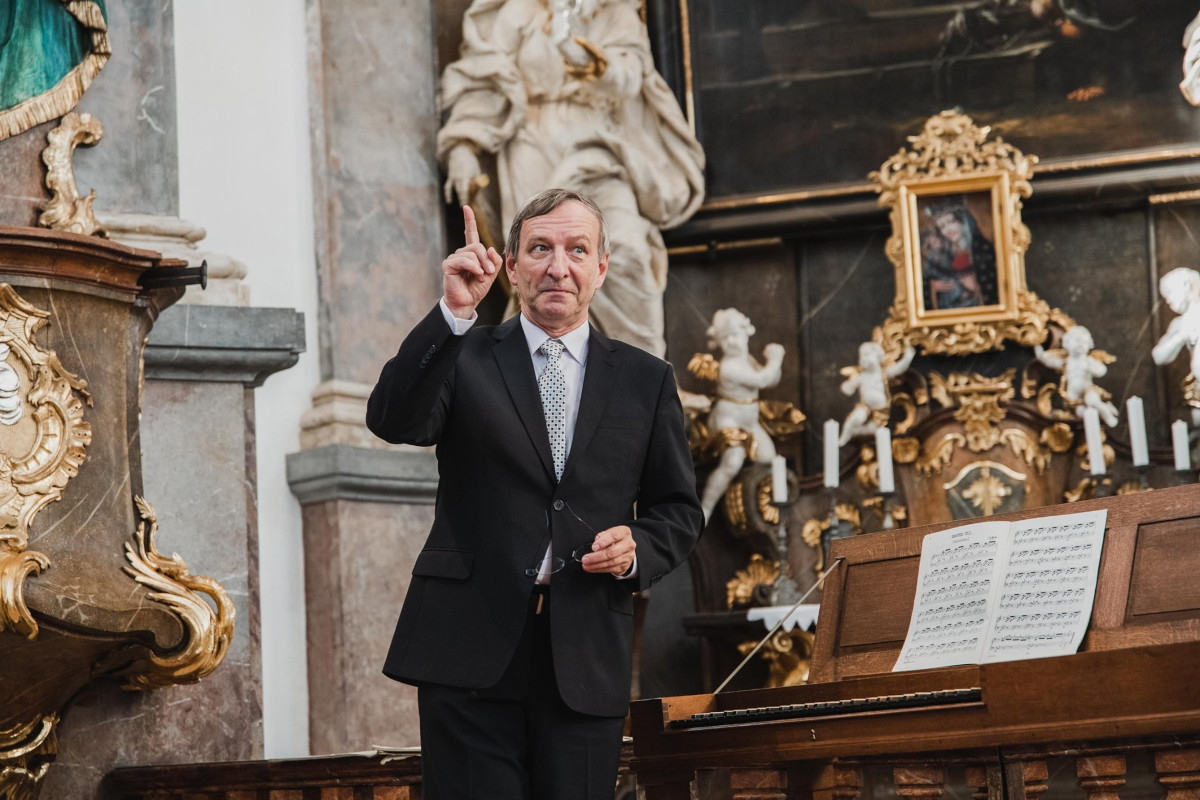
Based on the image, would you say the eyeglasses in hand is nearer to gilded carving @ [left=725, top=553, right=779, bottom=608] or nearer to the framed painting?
gilded carving @ [left=725, top=553, right=779, bottom=608]

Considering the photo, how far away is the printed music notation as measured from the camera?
130 inches

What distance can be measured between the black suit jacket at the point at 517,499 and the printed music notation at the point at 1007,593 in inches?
29.6

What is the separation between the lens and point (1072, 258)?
24.3 ft

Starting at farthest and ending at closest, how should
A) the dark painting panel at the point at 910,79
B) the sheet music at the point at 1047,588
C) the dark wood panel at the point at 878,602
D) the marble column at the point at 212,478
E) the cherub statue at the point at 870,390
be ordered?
the dark painting panel at the point at 910,79 → the cherub statue at the point at 870,390 → the marble column at the point at 212,478 → the dark wood panel at the point at 878,602 → the sheet music at the point at 1047,588

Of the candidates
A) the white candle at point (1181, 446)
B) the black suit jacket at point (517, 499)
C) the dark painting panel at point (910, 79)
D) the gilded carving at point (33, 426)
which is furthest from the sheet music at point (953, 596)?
the dark painting panel at point (910, 79)

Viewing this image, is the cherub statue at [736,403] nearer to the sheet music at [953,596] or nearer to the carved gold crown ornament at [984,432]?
the carved gold crown ornament at [984,432]

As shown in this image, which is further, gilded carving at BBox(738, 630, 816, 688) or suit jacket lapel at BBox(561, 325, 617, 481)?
gilded carving at BBox(738, 630, 816, 688)

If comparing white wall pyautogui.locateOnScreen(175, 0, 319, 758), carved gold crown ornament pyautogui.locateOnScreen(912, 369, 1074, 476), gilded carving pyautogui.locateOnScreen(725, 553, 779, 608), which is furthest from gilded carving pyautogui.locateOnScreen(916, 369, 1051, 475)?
white wall pyautogui.locateOnScreen(175, 0, 319, 758)

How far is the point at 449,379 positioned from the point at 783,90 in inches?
203

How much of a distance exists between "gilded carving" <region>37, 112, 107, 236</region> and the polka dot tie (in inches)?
105

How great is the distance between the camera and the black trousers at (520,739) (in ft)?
8.93

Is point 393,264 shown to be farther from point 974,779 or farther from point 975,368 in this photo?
point 974,779

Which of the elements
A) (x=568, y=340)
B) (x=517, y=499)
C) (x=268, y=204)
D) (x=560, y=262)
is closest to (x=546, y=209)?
(x=560, y=262)

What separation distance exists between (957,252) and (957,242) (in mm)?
44
